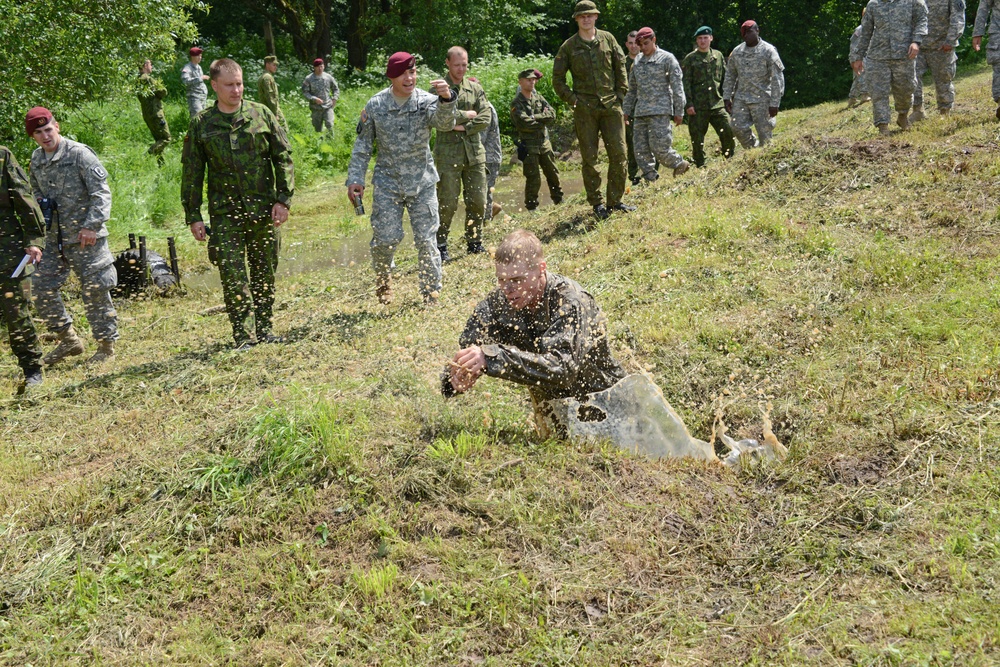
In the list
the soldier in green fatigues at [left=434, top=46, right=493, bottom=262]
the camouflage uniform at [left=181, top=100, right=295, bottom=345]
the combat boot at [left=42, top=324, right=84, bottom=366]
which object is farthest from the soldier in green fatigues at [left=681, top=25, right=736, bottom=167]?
the combat boot at [left=42, top=324, right=84, bottom=366]

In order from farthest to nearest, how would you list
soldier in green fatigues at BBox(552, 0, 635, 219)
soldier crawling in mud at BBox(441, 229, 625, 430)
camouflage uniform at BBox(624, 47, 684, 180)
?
camouflage uniform at BBox(624, 47, 684, 180)
soldier in green fatigues at BBox(552, 0, 635, 219)
soldier crawling in mud at BBox(441, 229, 625, 430)

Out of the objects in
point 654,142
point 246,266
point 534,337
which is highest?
point 654,142

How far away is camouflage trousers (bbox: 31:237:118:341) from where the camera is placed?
302 inches

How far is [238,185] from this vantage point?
710cm

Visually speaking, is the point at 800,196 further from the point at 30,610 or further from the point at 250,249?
the point at 30,610

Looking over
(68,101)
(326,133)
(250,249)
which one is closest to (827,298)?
(250,249)

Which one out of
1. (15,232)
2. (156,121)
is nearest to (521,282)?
(15,232)

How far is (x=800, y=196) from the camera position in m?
9.04

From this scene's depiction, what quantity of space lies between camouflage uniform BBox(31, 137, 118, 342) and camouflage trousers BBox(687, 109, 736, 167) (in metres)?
8.00

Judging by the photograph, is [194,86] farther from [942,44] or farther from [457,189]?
[942,44]

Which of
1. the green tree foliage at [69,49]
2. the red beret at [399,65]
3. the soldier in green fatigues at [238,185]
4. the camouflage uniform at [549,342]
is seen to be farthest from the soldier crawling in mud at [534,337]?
the green tree foliage at [69,49]

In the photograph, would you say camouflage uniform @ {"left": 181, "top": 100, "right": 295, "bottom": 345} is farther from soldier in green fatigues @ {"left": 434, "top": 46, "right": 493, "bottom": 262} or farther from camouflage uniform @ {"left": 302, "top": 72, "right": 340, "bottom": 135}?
camouflage uniform @ {"left": 302, "top": 72, "right": 340, "bottom": 135}

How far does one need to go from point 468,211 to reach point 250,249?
12.3 feet

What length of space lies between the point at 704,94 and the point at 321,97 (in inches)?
398
